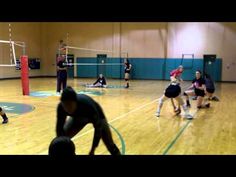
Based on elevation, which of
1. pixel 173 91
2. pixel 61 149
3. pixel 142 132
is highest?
pixel 61 149

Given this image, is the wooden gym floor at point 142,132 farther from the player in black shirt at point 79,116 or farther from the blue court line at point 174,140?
the player in black shirt at point 79,116

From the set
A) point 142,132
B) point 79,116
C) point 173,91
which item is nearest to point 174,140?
point 142,132

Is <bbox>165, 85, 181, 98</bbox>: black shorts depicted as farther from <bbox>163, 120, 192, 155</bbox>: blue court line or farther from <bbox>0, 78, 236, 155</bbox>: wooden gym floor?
<bbox>163, 120, 192, 155</bbox>: blue court line

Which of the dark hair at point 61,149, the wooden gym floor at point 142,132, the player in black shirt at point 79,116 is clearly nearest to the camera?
the dark hair at point 61,149

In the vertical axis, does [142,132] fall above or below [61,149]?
below

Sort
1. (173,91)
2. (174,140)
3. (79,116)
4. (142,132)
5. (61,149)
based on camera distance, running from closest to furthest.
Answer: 1. (61,149)
2. (79,116)
3. (174,140)
4. (142,132)
5. (173,91)

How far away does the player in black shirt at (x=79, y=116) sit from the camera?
11.5 feet

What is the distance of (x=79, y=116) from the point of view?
3.95 meters

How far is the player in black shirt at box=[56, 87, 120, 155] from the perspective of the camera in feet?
11.5

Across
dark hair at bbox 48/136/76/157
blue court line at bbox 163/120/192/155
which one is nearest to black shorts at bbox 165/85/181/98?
blue court line at bbox 163/120/192/155

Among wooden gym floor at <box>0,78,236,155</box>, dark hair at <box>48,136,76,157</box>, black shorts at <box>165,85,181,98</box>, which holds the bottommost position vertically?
wooden gym floor at <box>0,78,236,155</box>

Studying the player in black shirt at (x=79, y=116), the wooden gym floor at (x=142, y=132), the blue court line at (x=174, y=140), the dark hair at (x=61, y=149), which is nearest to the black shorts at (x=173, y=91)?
the wooden gym floor at (x=142, y=132)

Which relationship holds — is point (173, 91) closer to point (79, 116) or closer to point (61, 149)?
point (79, 116)
